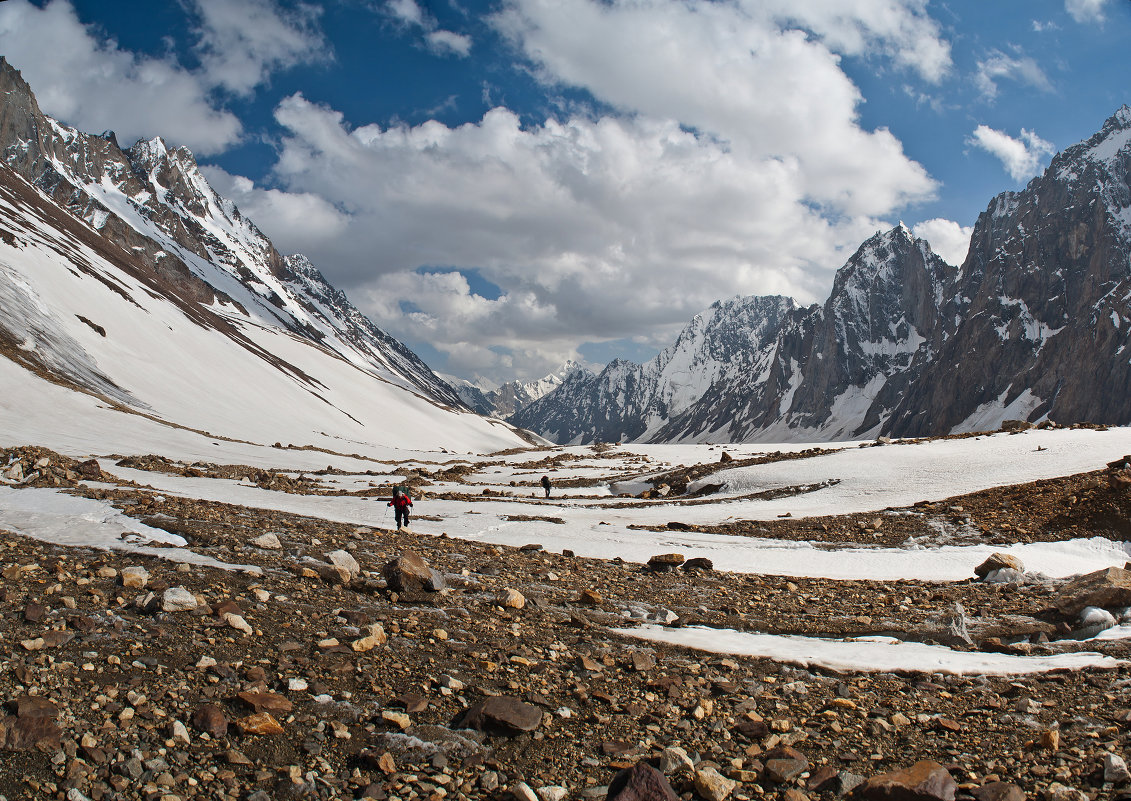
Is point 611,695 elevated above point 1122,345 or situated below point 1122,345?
below

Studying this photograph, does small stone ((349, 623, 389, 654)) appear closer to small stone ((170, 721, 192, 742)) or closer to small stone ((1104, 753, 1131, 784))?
small stone ((170, 721, 192, 742))

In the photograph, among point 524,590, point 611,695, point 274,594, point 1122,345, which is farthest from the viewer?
point 1122,345

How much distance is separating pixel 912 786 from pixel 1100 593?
27.6 ft

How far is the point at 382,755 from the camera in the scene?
15.6ft

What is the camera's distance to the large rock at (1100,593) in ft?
33.4

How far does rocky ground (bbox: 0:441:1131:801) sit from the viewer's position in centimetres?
461

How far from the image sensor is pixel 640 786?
15.1 feet

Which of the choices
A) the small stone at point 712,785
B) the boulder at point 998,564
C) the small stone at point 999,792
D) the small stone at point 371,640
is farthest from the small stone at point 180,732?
the boulder at point 998,564

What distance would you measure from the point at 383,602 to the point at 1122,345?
23757cm

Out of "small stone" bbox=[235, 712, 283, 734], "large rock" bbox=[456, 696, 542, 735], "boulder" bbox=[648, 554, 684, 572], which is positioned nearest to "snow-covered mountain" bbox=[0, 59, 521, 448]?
"boulder" bbox=[648, 554, 684, 572]

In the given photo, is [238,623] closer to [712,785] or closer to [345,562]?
[345,562]

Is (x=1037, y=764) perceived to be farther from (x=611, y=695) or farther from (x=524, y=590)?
(x=524, y=590)

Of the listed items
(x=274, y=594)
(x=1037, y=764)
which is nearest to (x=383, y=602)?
(x=274, y=594)

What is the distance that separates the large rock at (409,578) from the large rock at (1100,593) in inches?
409
